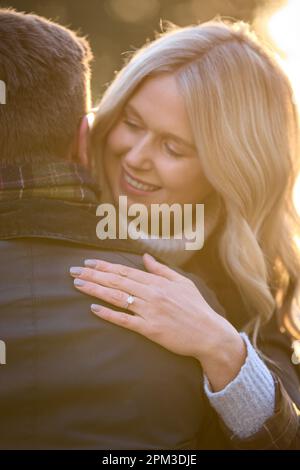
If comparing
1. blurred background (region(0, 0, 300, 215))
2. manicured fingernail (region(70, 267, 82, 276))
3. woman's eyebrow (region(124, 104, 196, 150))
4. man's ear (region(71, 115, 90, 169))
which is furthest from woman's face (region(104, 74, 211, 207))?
blurred background (region(0, 0, 300, 215))

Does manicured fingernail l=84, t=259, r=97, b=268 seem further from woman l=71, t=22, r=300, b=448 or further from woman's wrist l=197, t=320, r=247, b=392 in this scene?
woman l=71, t=22, r=300, b=448

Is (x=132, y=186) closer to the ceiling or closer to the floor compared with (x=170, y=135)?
closer to the floor

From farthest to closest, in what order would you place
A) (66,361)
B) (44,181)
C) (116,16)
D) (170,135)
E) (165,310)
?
(116,16) < (170,135) < (165,310) < (44,181) < (66,361)

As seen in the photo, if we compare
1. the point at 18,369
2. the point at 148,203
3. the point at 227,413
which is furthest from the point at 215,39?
the point at 18,369

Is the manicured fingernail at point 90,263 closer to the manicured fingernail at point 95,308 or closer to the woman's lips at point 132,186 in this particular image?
the manicured fingernail at point 95,308

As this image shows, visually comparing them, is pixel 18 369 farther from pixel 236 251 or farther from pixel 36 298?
pixel 236 251

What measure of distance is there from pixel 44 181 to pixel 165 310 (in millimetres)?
507

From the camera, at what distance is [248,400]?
2.08 metres

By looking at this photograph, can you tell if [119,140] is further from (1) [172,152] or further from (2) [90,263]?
(2) [90,263]

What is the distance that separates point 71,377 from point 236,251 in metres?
1.46

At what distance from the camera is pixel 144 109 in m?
2.89

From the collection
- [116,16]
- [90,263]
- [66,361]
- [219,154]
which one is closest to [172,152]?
[219,154]

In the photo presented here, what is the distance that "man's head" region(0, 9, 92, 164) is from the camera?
1833 millimetres

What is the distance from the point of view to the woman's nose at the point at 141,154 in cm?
285
